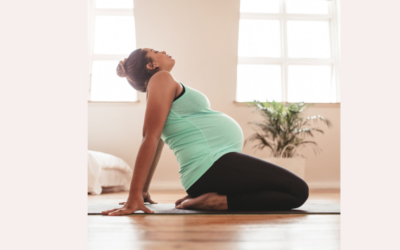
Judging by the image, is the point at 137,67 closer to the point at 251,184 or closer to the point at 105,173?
the point at 251,184

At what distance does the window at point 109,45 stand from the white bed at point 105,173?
4.25 feet

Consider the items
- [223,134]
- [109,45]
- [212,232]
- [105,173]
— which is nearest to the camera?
[212,232]

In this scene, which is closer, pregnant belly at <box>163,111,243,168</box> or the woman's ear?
pregnant belly at <box>163,111,243,168</box>

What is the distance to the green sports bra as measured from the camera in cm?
147

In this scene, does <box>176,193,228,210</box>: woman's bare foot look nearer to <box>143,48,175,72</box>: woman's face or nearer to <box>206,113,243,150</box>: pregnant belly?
<box>206,113,243,150</box>: pregnant belly

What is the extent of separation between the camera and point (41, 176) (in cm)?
44

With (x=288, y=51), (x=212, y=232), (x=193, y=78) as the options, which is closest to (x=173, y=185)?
(x=193, y=78)

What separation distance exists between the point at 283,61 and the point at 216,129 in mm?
3632

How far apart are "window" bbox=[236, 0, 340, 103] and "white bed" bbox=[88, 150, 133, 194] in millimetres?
2041

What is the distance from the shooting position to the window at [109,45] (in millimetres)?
4773

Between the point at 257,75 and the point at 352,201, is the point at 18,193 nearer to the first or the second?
the point at 352,201

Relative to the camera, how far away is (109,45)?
4.82 metres

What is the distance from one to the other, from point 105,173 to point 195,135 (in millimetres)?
2238

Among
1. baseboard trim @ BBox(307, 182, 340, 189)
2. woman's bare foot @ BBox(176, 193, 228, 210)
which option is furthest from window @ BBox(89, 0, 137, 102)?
woman's bare foot @ BBox(176, 193, 228, 210)
